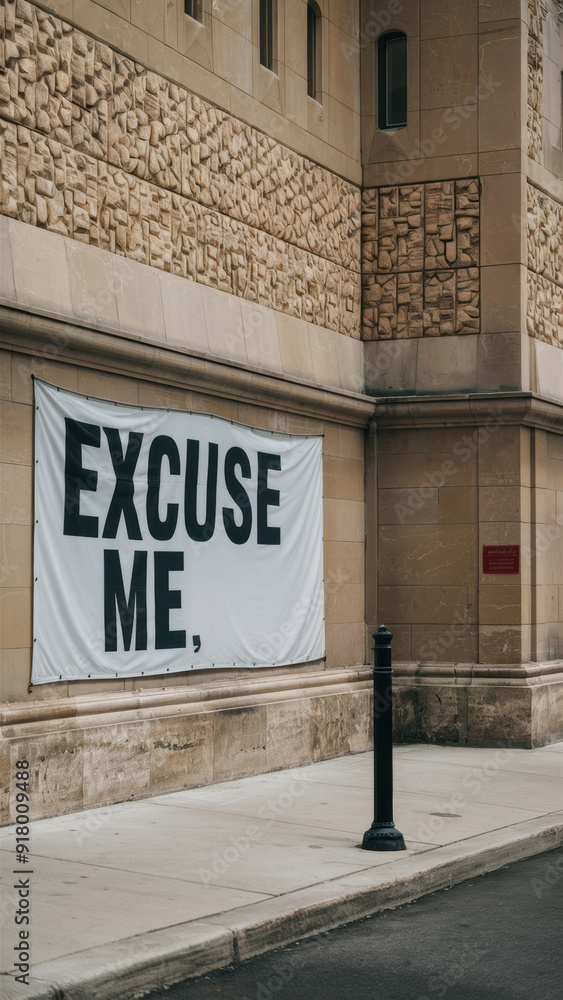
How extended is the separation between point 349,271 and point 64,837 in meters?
7.51

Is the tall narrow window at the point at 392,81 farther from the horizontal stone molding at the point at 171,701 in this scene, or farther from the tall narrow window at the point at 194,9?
the horizontal stone molding at the point at 171,701

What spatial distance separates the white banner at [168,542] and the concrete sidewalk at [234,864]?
4.17 feet

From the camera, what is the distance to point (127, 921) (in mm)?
5840

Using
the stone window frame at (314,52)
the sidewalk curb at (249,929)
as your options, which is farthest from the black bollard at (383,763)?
the stone window frame at (314,52)

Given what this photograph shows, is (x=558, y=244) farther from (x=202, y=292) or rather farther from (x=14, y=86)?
(x=14, y=86)

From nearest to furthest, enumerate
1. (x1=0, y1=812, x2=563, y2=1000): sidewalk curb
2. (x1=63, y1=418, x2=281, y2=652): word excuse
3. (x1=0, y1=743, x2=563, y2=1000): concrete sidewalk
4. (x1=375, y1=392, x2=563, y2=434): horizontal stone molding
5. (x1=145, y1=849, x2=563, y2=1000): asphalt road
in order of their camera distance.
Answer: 1. (x1=0, y1=812, x2=563, y2=1000): sidewalk curb
2. (x1=145, y1=849, x2=563, y2=1000): asphalt road
3. (x1=0, y1=743, x2=563, y2=1000): concrete sidewalk
4. (x1=63, y1=418, x2=281, y2=652): word excuse
5. (x1=375, y1=392, x2=563, y2=434): horizontal stone molding

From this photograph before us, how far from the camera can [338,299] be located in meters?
13.0

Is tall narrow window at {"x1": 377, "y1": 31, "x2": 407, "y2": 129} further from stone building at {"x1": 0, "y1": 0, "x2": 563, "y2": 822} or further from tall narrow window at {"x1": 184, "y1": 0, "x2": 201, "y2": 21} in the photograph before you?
tall narrow window at {"x1": 184, "y1": 0, "x2": 201, "y2": 21}

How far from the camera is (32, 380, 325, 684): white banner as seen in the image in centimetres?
901

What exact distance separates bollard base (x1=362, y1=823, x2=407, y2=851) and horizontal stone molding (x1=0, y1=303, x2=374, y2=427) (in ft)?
13.7

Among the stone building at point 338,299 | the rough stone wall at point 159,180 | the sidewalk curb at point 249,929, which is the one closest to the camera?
the sidewalk curb at point 249,929

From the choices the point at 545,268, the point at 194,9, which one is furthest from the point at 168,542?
the point at 545,268

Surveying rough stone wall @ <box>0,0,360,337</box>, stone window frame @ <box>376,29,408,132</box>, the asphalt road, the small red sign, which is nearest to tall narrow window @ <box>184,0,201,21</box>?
rough stone wall @ <box>0,0,360,337</box>

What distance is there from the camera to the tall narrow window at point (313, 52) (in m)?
12.8
